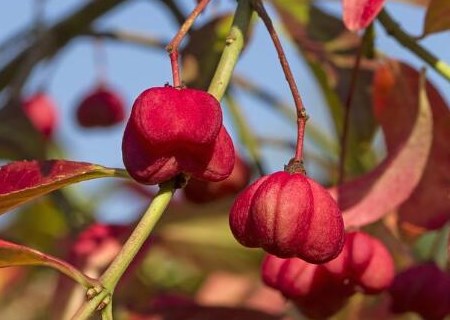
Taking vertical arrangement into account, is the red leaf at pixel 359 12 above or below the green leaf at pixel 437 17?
above

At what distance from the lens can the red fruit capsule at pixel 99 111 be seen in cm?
187

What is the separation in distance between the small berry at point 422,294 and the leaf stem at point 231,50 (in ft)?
1.05

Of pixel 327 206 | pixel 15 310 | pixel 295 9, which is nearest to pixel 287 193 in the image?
pixel 327 206

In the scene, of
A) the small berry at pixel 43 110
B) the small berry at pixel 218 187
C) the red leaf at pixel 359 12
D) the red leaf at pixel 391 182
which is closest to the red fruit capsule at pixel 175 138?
the red leaf at pixel 359 12

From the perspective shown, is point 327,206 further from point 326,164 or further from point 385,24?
point 326,164

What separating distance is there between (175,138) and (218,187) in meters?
0.53

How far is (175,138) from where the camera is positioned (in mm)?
860

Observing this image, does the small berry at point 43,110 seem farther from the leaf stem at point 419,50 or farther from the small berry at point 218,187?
the leaf stem at point 419,50

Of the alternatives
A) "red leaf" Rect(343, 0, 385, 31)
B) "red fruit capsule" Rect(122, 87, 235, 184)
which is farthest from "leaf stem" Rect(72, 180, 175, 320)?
"red leaf" Rect(343, 0, 385, 31)

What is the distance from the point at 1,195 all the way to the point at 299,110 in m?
0.22

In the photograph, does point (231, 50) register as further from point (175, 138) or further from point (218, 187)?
point (218, 187)

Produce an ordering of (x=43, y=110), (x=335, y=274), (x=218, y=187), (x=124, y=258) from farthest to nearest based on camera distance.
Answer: (x=43, y=110), (x=218, y=187), (x=335, y=274), (x=124, y=258)

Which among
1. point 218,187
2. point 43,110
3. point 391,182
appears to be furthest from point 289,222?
point 43,110

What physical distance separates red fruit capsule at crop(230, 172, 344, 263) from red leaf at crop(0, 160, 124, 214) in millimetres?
124
